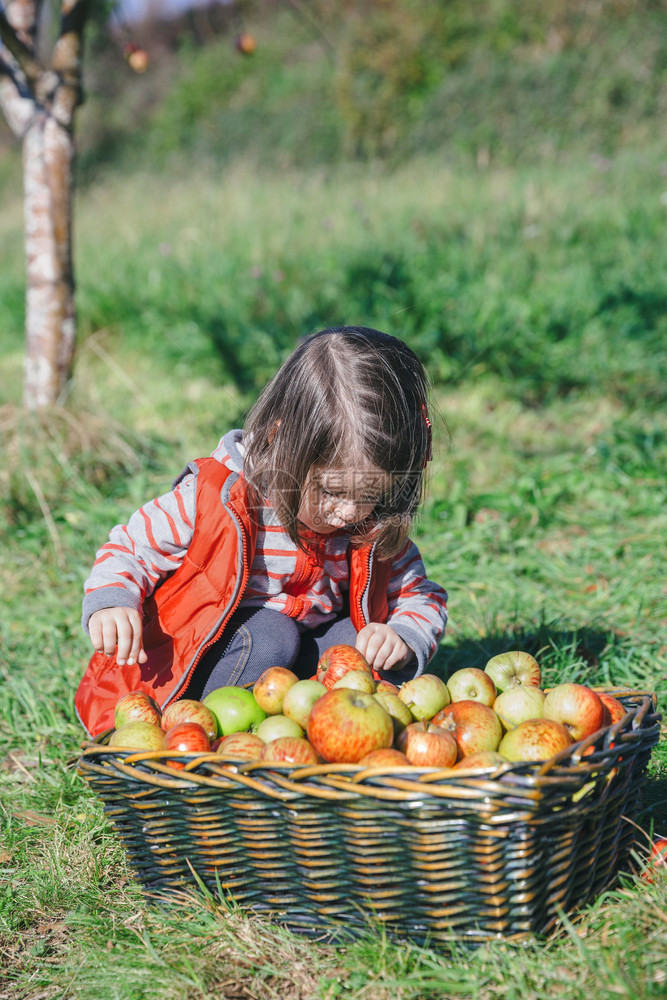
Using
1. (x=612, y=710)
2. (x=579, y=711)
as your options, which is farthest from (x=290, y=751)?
(x=612, y=710)

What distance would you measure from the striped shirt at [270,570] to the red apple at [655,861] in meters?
0.70

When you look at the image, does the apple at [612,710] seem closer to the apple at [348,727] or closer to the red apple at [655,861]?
the red apple at [655,861]

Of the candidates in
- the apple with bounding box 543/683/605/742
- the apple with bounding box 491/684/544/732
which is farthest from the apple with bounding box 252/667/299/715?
the apple with bounding box 543/683/605/742

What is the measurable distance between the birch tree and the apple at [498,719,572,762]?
332 cm

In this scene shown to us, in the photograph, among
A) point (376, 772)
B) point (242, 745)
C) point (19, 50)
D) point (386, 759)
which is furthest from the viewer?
point (19, 50)

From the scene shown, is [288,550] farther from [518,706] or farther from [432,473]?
[432,473]

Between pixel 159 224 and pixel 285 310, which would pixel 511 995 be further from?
pixel 159 224

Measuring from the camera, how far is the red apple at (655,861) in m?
1.75

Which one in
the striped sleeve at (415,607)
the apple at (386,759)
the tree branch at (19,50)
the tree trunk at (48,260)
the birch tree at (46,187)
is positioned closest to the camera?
the apple at (386,759)

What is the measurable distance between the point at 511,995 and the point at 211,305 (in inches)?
217

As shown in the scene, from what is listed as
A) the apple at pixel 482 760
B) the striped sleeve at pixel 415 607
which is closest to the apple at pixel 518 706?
the apple at pixel 482 760

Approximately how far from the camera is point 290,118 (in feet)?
52.7

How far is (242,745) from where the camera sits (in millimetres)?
1748

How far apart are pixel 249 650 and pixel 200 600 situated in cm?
22
